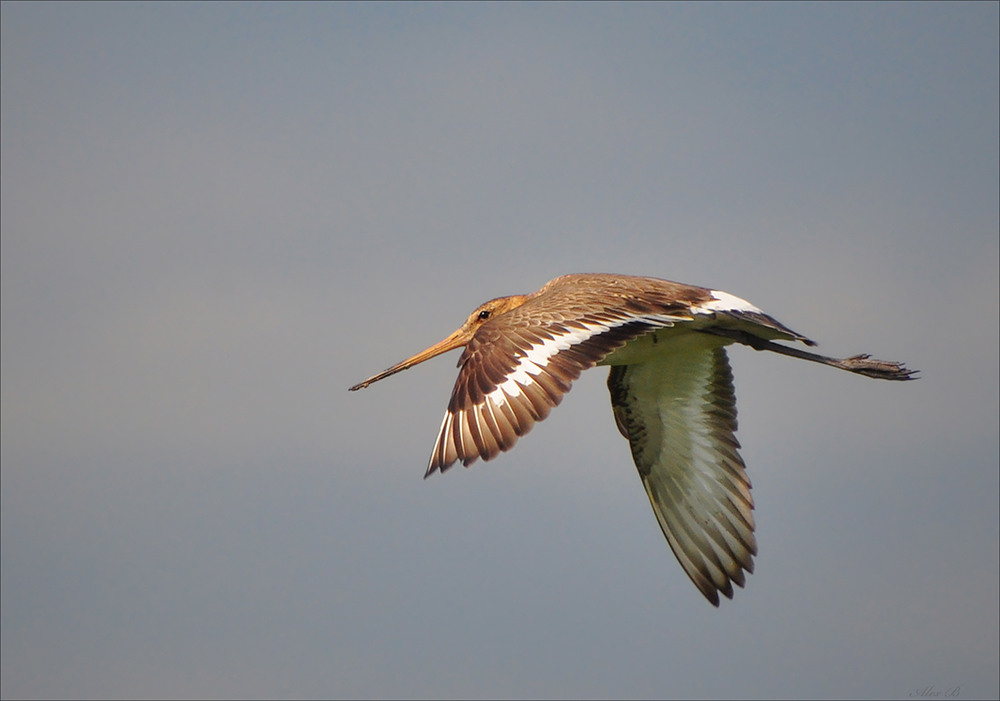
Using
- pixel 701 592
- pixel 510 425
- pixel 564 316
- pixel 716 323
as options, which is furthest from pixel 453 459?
pixel 701 592

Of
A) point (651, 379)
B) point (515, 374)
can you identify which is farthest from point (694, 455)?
point (515, 374)

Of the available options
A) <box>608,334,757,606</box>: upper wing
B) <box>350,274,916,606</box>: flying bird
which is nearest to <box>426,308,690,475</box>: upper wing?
<box>350,274,916,606</box>: flying bird

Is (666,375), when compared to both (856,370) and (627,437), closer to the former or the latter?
(627,437)

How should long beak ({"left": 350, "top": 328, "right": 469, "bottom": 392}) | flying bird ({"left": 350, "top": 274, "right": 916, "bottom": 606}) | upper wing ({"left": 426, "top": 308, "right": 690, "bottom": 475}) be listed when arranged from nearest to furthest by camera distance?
upper wing ({"left": 426, "top": 308, "right": 690, "bottom": 475}) → flying bird ({"left": 350, "top": 274, "right": 916, "bottom": 606}) → long beak ({"left": 350, "top": 328, "right": 469, "bottom": 392})

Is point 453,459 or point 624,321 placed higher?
point 624,321

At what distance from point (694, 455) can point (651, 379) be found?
3.18 feet

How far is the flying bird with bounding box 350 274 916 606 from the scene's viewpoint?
9422mm

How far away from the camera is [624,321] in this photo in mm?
10547

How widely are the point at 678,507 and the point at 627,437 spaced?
41.0 inches

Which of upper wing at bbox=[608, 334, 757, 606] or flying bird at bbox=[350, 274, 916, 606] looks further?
upper wing at bbox=[608, 334, 757, 606]

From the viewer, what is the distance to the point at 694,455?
537 inches

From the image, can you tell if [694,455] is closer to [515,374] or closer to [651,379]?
[651,379]

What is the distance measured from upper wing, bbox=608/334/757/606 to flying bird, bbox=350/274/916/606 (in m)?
0.01

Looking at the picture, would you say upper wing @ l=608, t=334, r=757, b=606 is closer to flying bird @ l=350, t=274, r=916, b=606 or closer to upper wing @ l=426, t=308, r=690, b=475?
flying bird @ l=350, t=274, r=916, b=606
